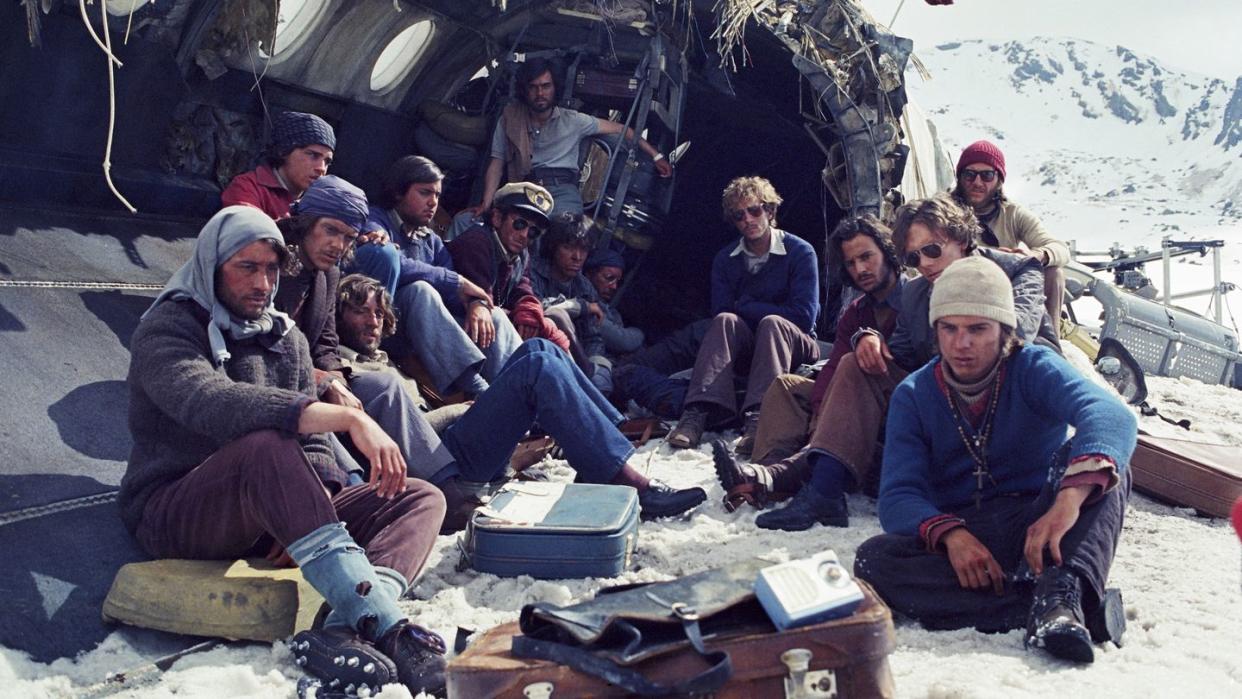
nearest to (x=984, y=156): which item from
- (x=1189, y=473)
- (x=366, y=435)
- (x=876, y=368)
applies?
(x=876, y=368)

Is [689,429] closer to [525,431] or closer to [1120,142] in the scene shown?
[525,431]

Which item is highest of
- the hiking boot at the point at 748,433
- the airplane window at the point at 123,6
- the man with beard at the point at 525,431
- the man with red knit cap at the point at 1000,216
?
the airplane window at the point at 123,6

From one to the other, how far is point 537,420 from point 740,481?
894 millimetres

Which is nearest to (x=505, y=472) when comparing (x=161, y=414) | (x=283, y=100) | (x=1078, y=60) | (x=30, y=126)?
(x=161, y=414)

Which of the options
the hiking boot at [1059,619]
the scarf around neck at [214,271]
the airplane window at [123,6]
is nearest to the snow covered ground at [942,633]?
the hiking boot at [1059,619]

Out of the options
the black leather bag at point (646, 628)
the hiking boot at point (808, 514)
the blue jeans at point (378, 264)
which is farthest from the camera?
the blue jeans at point (378, 264)

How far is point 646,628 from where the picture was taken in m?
2.11

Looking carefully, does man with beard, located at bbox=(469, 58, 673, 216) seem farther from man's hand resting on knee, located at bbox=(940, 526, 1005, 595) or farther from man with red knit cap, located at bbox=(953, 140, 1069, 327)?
man's hand resting on knee, located at bbox=(940, 526, 1005, 595)

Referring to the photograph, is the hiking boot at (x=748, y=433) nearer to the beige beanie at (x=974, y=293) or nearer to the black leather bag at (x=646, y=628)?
the beige beanie at (x=974, y=293)

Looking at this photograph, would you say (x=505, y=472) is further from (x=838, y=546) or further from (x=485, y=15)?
(x=485, y=15)

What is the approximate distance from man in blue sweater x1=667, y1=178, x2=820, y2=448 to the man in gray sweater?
2.53m

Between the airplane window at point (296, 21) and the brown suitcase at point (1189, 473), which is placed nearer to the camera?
the brown suitcase at point (1189, 473)

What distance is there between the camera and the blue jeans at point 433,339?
15.9 feet

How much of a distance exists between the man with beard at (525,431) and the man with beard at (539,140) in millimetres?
2956
